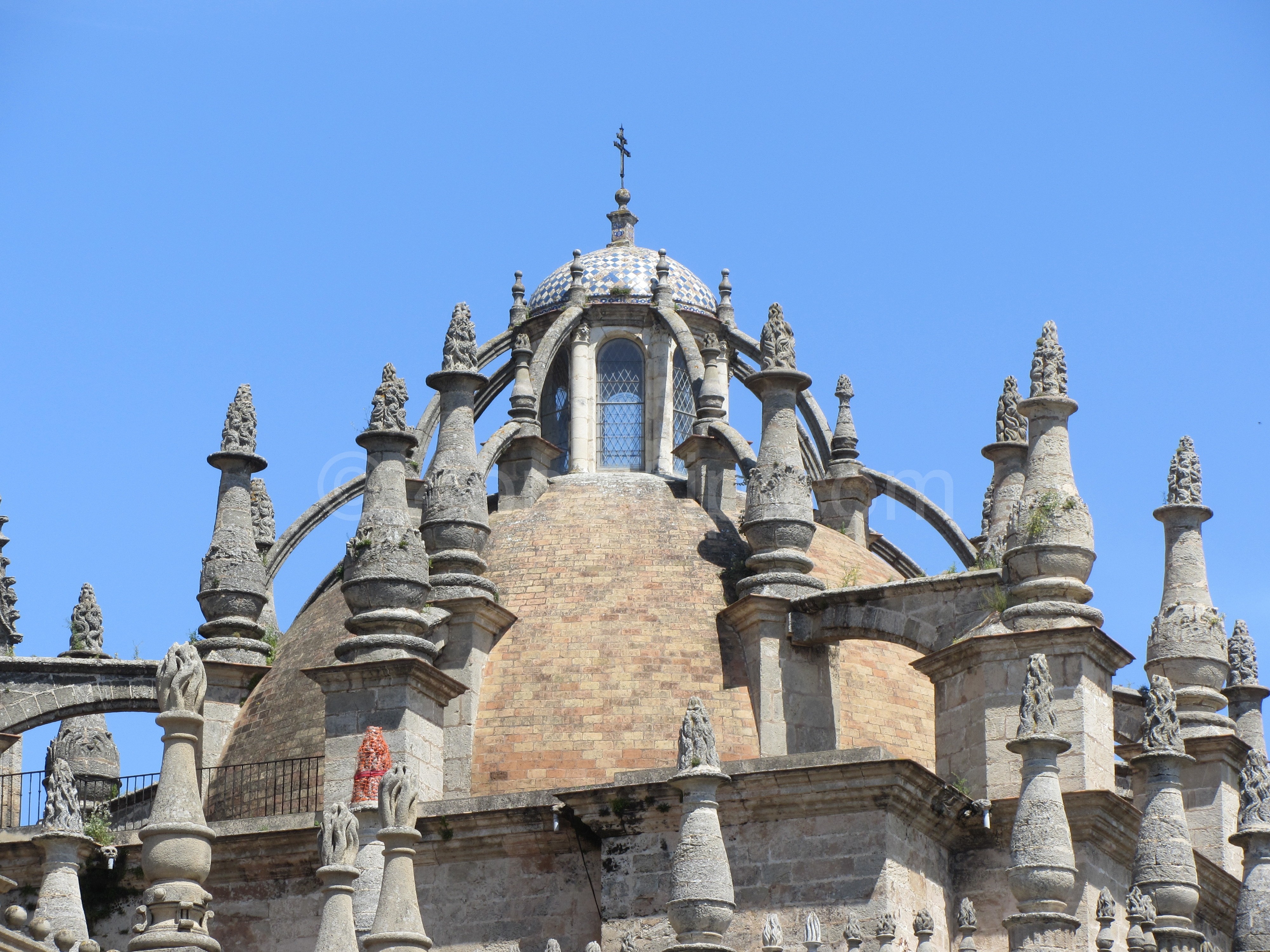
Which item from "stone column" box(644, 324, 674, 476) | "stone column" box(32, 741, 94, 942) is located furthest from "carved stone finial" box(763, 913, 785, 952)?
"stone column" box(644, 324, 674, 476)

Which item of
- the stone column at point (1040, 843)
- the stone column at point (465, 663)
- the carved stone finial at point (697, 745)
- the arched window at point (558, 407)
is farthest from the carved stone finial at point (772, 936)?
the arched window at point (558, 407)

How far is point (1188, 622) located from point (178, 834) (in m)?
16.8

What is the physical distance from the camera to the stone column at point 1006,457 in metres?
31.9

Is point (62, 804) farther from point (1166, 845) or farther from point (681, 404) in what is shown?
point (681, 404)

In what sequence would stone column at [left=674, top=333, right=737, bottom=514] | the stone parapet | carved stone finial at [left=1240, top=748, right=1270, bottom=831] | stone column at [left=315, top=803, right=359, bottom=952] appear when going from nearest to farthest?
stone column at [left=315, top=803, right=359, bottom=952], carved stone finial at [left=1240, top=748, right=1270, bottom=831], the stone parapet, stone column at [left=674, top=333, right=737, bottom=514]

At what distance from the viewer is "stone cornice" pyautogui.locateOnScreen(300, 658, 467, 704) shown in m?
26.8

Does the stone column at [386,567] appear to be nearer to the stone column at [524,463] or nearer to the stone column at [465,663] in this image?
the stone column at [465,663]

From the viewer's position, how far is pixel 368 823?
23.7m

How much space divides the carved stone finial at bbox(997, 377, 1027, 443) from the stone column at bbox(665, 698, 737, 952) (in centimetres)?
1281

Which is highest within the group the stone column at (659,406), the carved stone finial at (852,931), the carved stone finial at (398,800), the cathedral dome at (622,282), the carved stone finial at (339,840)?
the cathedral dome at (622,282)

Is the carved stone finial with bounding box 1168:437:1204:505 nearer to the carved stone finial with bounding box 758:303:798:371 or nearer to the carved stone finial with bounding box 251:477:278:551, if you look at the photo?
the carved stone finial with bounding box 758:303:798:371

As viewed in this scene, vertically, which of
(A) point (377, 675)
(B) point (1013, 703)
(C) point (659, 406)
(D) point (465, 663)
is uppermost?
(C) point (659, 406)

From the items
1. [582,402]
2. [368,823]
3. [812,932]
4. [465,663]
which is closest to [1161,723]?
[812,932]

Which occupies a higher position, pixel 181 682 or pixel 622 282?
pixel 622 282
